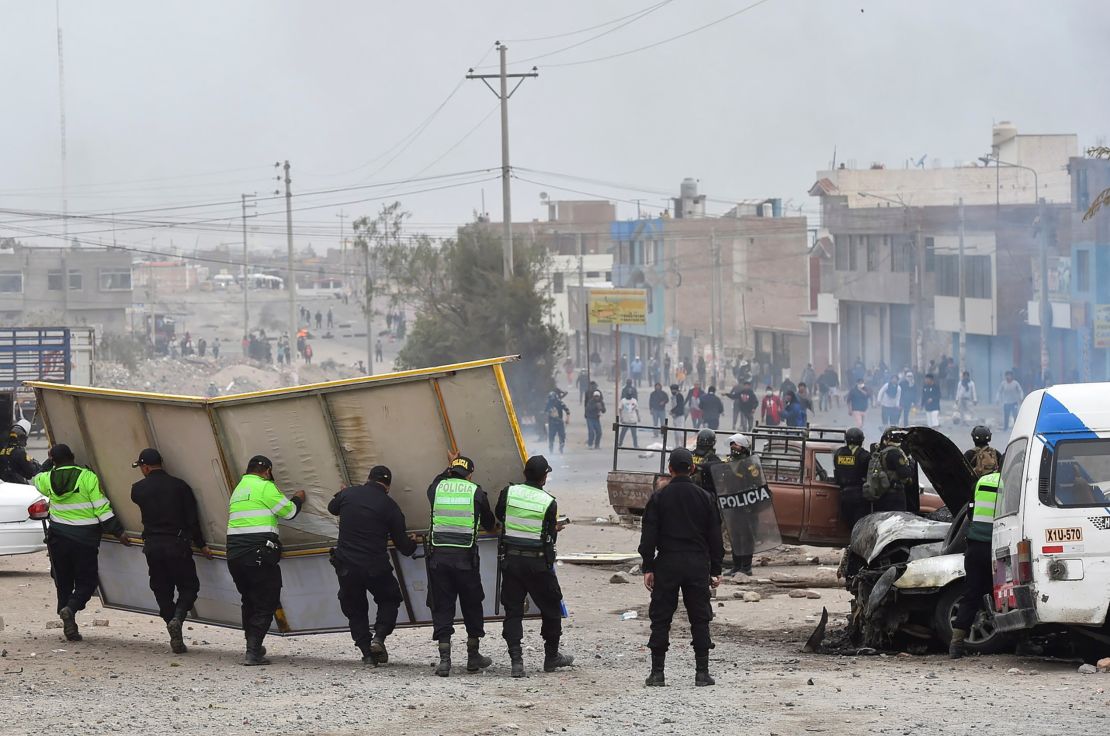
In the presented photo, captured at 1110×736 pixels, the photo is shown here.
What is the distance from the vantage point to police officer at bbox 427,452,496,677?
10.1 meters

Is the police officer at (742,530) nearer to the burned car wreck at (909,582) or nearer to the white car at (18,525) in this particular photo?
the burned car wreck at (909,582)

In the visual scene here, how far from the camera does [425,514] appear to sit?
10.8 meters

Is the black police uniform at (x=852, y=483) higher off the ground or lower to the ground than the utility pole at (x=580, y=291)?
lower

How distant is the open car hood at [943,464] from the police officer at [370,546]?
448 cm

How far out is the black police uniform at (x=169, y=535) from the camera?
10.9 metres

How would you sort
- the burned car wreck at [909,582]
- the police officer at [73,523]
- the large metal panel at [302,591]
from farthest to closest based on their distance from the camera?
the police officer at [73,523], the large metal panel at [302,591], the burned car wreck at [909,582]

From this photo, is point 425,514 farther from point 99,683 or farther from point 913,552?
point 913,552

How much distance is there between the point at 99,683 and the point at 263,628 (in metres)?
1.29

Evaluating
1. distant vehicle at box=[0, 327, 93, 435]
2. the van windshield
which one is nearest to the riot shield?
the van windshield

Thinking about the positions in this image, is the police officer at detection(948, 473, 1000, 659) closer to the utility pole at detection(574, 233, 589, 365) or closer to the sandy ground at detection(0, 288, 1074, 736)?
the sandy ground at detection(0, 288, 1074, 736)

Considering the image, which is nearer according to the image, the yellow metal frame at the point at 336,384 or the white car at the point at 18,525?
the yellow metal frame at the point at 336,384

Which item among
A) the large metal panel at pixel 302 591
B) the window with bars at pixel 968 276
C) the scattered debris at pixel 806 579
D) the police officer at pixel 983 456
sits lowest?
the scattered debris at pixel 806 579

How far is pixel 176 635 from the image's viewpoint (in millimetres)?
11086

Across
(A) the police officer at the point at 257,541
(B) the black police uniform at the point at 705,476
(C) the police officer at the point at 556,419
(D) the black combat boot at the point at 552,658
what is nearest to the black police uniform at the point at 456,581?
(D) the black combat boot at the point at 552,658
